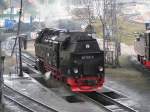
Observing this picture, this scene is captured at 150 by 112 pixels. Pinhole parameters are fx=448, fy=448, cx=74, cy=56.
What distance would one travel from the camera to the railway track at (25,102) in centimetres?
1705

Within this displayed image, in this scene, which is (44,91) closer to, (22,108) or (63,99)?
(63,99)

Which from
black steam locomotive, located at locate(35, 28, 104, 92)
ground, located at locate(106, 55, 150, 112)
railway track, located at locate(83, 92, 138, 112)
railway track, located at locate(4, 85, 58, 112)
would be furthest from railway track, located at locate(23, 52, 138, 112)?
railway track, located at locate(4, 85, 58, 112)

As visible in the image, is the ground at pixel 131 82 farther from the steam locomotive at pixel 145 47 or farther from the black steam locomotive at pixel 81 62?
the black steam locomotive at pixel 81 62

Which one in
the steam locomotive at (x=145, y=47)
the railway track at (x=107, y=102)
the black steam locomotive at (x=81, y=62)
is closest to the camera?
the railway track at (x=107, y=102)

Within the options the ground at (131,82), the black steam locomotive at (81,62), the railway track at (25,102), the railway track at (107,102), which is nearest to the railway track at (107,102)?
the railway track at (107,102)

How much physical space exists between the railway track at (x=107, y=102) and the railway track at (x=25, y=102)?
2241 mm

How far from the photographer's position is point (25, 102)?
18.5 metres

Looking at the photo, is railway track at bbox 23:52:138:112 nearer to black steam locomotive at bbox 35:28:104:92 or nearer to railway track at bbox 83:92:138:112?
railway track at bbox 83:92:138:112

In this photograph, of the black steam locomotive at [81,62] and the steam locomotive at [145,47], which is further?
the steam locomotive at [145,47]

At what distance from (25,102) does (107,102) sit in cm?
340

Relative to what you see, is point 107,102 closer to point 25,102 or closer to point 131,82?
point 25,102

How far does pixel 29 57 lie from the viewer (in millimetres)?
34469

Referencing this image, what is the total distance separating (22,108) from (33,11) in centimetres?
3767

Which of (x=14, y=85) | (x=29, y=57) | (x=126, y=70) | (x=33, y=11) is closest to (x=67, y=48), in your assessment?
(x=14, y=85)
